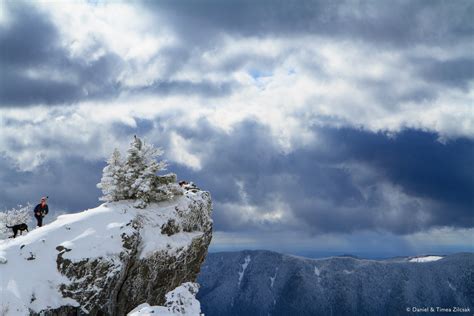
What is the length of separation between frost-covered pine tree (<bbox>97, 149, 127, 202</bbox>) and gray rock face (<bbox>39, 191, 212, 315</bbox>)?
300cm

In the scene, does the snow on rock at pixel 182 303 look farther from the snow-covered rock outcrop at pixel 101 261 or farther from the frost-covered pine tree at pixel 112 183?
the frost-covered pine tree at pixel 112 183

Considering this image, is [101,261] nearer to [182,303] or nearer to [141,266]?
[141,266]

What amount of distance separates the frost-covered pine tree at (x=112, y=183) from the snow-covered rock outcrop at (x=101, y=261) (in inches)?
41.8

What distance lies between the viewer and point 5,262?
3300cm

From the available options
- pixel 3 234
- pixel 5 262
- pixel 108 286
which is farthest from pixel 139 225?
pixel 3 234

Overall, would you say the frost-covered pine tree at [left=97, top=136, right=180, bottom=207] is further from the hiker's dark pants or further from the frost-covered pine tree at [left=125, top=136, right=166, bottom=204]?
the hiker's dark pants

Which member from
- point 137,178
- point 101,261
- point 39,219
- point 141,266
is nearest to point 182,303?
point 141,266

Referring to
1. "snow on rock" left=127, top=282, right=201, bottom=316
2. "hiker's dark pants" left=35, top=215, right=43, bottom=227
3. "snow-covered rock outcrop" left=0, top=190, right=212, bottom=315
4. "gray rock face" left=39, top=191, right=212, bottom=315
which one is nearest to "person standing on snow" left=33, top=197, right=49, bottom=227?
"hiker's dark pants" left=35, top=215, right=43, bottom=227

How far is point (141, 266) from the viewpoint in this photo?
3750cm

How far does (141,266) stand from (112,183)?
8344 millimetres

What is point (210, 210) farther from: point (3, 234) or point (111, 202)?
point (3, 234)

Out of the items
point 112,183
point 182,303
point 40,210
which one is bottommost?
point 182,303

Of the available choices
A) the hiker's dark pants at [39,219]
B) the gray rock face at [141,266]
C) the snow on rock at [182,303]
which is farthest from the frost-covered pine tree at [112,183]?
the snow on rock at [182,303]

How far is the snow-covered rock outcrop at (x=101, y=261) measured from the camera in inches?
1272
